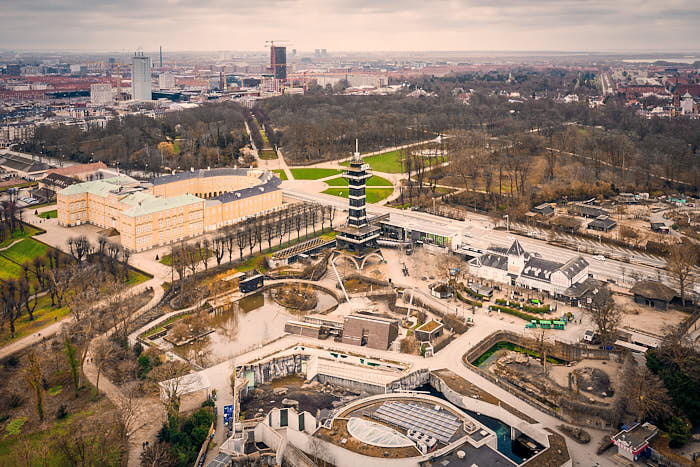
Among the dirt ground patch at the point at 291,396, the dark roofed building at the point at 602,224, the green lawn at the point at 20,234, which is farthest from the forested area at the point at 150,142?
the dirt ground patch at the point at 291,396

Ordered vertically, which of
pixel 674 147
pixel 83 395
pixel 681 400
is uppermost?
pixel 674 147

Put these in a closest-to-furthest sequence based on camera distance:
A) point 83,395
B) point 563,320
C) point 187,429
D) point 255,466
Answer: point 255,466, point 187,429, point 83,395, point 563,320

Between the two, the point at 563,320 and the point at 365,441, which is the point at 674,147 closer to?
the point at 563,320

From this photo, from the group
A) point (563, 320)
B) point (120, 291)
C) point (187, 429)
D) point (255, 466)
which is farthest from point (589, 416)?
point (120, 291)

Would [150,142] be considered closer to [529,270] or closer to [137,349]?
[137,349]

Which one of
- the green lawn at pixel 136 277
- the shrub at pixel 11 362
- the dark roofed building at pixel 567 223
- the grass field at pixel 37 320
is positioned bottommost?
the shrub at pixel 11 362

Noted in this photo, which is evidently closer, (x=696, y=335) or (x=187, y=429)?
(x=187, y=429)

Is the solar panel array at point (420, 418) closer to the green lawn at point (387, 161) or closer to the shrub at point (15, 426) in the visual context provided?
the shrub at point (15, 426)
